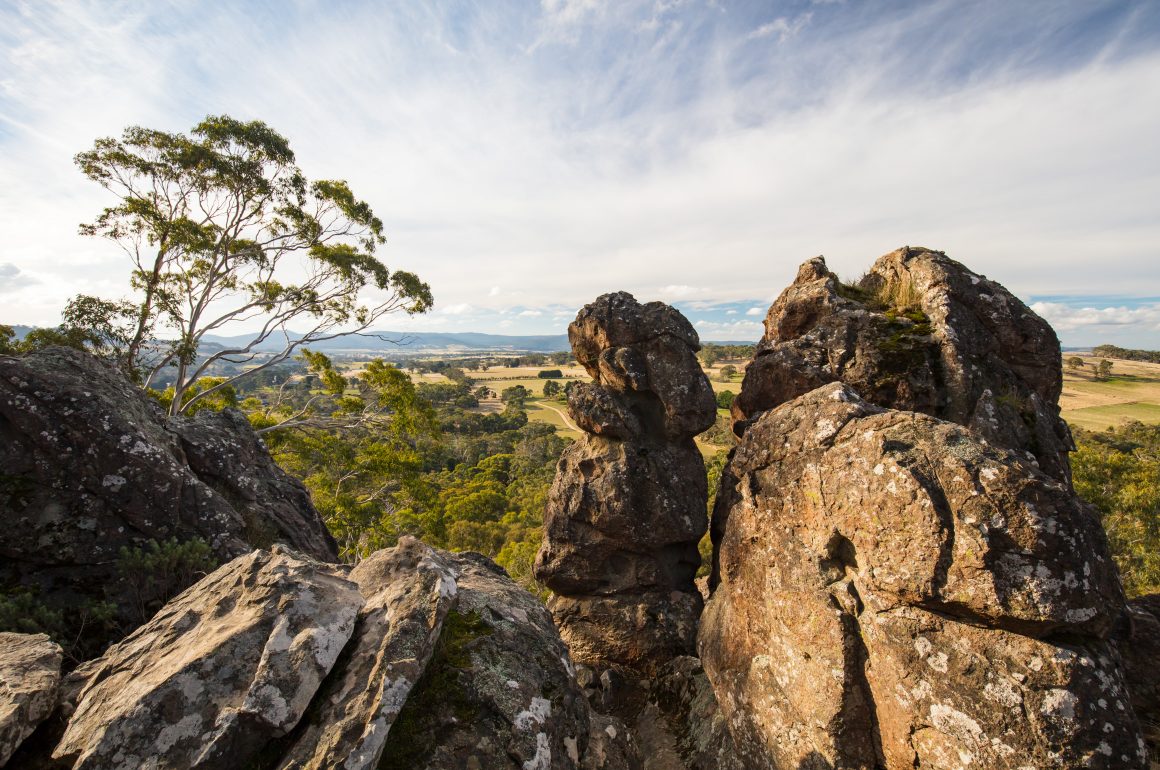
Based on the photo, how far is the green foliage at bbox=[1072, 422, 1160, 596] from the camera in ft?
81.3

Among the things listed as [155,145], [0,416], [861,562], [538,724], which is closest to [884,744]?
[861,562]

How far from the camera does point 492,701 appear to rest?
224 inches

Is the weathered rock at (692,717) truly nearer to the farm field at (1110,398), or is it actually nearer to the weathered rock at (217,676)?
the weathered rock at (217,676)

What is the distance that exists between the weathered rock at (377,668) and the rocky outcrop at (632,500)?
6.57m

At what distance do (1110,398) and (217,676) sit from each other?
133m

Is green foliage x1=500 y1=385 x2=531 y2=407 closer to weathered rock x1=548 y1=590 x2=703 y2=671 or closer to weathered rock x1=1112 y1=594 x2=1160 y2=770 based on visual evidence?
weathered rock x1=548 y1=590 x2=703 y2=671

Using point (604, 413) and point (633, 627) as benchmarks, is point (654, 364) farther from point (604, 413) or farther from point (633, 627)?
point (633, 627)

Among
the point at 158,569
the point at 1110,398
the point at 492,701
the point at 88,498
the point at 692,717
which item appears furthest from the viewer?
the point at 1110,398

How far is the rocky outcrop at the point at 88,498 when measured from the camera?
7.96 m

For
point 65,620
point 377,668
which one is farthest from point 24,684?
point 65,620

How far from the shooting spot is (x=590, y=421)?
1335 cm

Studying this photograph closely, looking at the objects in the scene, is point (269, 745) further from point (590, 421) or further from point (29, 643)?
point (590, 421)

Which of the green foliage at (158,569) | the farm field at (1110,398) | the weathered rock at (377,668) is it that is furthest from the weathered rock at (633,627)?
the farm field at (1110,398)

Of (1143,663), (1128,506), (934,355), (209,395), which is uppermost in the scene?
(934,355)
